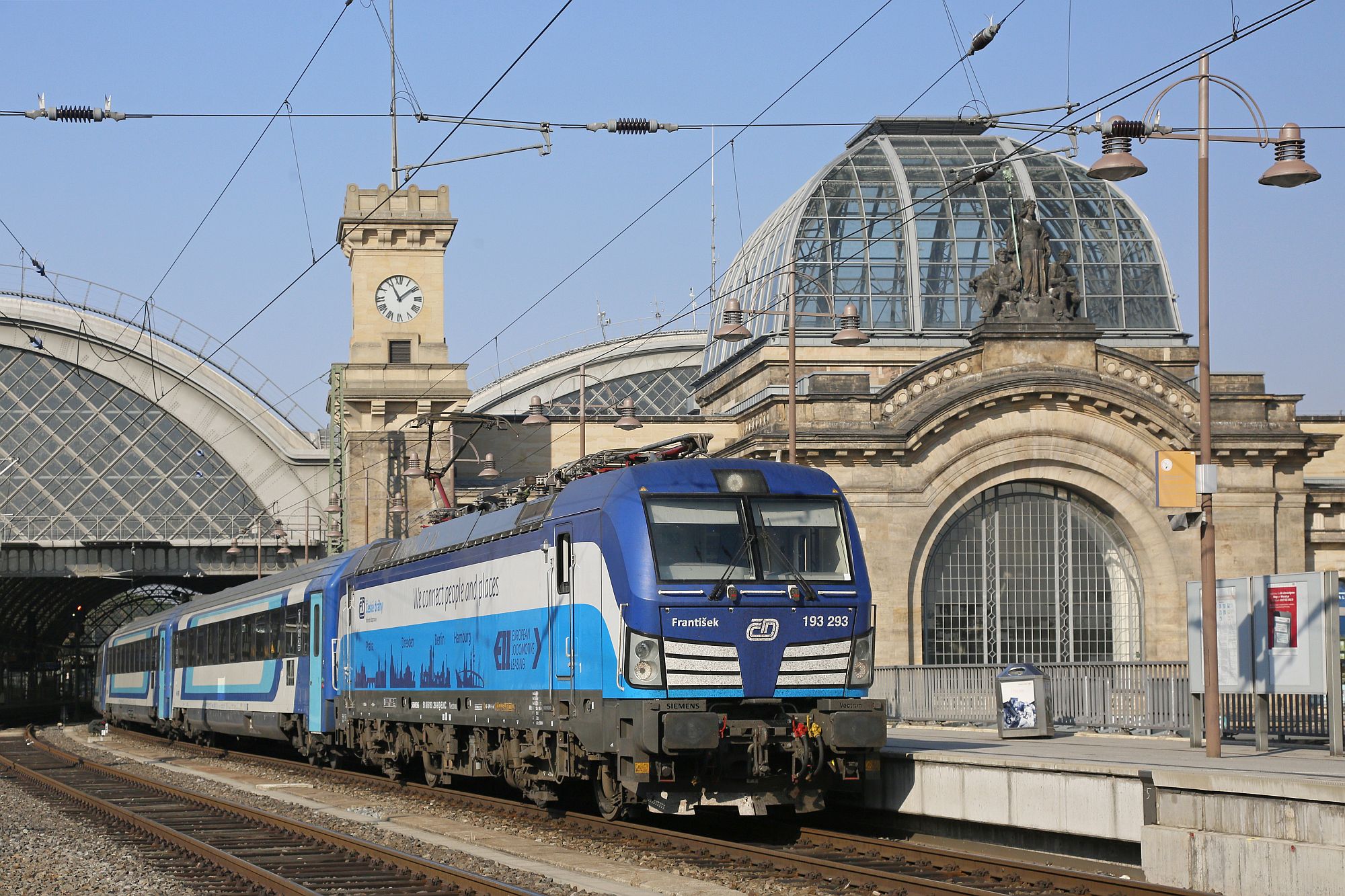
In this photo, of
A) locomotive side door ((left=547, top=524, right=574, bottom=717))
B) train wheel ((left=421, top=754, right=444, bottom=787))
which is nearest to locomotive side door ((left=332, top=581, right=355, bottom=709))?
train wheel ((left=421, top=754, right=444, bottom=787))

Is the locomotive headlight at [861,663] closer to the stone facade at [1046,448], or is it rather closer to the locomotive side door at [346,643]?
the locomotive side door at [346,643]

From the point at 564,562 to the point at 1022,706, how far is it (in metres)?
9.16

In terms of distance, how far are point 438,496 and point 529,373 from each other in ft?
141

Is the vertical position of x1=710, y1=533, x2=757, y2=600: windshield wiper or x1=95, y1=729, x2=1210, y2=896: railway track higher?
x1=710, y1=533, x2=757, y2=600: windshield wiper

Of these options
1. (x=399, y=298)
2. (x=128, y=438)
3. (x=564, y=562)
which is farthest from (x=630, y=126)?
(x=128, y=438)

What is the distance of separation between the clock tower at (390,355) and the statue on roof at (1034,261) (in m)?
22.9

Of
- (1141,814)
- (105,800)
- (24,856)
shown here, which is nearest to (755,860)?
(1141,814)

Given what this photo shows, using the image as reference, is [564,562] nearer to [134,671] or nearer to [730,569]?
[730,569]

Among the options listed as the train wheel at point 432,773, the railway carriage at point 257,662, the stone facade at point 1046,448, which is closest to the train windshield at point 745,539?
the train wheel at point 432,773

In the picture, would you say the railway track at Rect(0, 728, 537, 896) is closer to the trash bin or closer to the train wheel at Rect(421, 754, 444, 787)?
the train wheel at Rect(421, 754, 444, 787)

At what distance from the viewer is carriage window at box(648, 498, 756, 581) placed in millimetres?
18797

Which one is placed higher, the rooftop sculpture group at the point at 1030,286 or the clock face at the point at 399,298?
the clock face at the point at 399,298

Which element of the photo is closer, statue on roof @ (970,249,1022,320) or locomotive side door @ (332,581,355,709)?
locomotive side door @ (332,581,355,709)

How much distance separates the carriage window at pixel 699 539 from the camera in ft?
61.7
